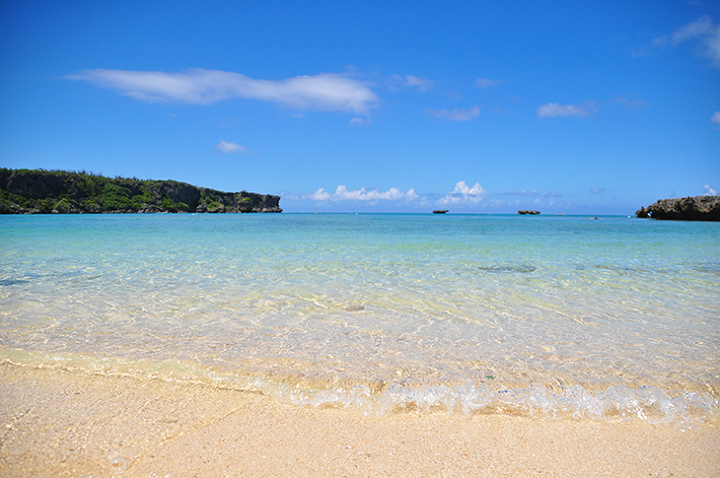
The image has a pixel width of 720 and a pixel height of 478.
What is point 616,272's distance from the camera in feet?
34.2

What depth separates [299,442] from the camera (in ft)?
8.62

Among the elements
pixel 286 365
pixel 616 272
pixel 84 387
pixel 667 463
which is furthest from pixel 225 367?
pixel 616 272

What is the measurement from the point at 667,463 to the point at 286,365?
3.23 meters

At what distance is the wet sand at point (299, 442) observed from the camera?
7.67 ft

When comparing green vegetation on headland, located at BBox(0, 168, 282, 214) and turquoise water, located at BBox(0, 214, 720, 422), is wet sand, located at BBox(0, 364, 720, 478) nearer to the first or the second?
turquoise water, located at BBox(0, 214, 720, 422)

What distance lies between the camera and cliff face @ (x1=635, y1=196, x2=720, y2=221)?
52.8 meters

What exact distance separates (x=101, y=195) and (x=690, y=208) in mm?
143048

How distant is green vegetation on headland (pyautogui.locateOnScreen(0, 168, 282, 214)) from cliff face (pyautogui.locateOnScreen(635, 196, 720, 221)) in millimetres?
133951

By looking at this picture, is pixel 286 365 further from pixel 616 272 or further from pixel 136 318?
pixel 616 272

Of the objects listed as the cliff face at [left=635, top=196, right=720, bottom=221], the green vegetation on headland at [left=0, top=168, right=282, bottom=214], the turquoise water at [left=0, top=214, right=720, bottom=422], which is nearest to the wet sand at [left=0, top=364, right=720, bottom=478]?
the turquoise water at [left=0, top=214, right=720, bottom=422]

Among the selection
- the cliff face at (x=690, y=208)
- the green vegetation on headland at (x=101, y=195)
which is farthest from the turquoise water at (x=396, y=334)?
the green vegetation on headland at (x=101, y=195)

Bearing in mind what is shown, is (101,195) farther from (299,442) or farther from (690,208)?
(690,208)

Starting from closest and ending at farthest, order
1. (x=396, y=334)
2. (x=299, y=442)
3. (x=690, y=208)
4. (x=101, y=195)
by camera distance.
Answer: (x=299, y=442) < (x=396, y=334) < (x=690, y=208) < (x=101, y=195)

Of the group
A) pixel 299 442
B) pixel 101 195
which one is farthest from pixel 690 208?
pixel 101 195
